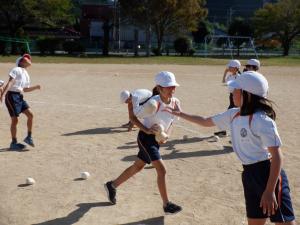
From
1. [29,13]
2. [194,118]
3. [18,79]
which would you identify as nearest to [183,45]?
[29,13]

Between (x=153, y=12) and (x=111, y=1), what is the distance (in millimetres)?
14811

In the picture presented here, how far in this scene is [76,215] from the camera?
599 centimetres

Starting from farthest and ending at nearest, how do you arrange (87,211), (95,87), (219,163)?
(95,87) → (219,163) → (87,211)

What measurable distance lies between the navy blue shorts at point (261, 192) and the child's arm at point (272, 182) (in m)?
0.15

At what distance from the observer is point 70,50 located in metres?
49.8

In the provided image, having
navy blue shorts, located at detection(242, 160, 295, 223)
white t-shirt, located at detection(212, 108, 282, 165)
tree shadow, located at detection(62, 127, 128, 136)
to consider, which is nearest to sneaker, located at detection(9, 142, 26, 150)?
tree shadow, located at detection(62, 127, 128, 136)

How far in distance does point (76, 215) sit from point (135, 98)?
264 centimetres

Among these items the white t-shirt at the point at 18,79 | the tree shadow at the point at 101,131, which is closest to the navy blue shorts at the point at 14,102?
the white t-shirt at the point at 18,79

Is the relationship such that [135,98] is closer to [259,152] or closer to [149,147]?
[149,147]

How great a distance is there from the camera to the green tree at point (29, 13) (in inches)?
1885

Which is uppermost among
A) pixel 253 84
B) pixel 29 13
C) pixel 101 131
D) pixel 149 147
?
pixel 29 13

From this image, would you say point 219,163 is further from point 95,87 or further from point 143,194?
point 95,87

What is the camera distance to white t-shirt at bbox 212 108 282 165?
13.3ft

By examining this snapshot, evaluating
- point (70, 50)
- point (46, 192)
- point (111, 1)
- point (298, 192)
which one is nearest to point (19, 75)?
point (46, 192)
